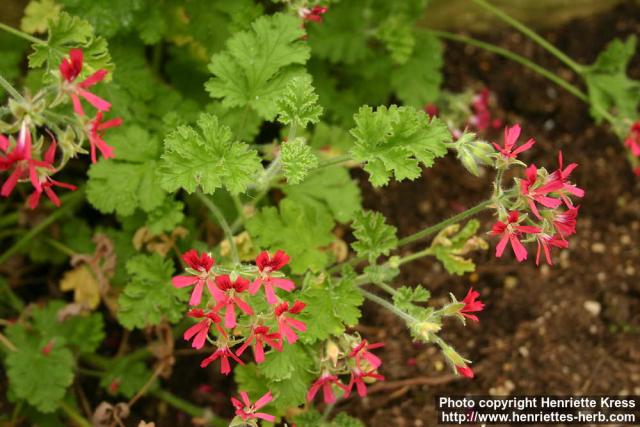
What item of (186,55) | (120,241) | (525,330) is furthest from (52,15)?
(525,330)

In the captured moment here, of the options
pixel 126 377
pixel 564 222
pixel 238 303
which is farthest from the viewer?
pixel 126 377

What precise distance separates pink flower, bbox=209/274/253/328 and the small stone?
189 cm

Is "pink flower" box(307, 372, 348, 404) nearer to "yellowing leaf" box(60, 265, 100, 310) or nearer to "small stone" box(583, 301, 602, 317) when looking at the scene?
"yellowing leaf" box(60, 265, 100, 310)

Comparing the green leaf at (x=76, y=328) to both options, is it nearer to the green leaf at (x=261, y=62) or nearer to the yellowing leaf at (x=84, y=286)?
the yellowing leaf at (x=84, y=286)

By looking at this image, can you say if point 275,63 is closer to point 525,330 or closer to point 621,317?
point 525,330

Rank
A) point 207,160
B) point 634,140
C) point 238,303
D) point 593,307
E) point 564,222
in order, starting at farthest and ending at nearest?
point 593,307, point 634,140, point 207,160, point 564,222, point 238,303

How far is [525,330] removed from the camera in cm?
313

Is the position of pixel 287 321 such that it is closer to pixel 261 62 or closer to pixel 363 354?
pixel 363 354

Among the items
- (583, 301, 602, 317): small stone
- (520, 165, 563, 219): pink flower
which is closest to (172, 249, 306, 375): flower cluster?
(520, 165, 563, 219): pink flower

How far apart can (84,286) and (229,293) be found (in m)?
1.15

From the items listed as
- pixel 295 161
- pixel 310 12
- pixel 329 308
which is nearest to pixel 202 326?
pixel 329 308

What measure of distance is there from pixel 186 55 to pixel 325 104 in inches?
24.7

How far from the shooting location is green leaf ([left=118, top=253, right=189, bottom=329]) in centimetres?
248

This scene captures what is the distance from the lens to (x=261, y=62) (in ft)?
7.88
